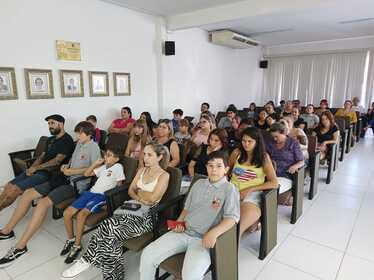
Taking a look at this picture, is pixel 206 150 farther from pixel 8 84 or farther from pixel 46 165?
pixel 8 84

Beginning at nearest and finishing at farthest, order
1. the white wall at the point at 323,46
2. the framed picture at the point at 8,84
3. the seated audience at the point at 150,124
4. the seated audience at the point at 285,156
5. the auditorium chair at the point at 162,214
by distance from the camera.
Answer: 1. the auditorium chair at the point at 162,214
2. the seated audience at the point at 285,156
3. the framed picture at the point at 8,84
4. the seated audience at the point at 150,124
5. the white wall at the point at 323,46

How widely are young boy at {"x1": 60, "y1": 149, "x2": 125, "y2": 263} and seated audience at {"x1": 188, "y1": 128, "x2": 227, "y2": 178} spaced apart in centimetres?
89

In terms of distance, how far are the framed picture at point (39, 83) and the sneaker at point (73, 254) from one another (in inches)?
94.1

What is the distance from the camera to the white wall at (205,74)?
587cm

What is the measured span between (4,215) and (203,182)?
9.03 ft

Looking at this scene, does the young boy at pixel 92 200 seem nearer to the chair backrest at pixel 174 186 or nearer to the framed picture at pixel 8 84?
the chair backrest at pixel 174 186

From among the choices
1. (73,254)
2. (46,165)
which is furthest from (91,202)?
(46,165)

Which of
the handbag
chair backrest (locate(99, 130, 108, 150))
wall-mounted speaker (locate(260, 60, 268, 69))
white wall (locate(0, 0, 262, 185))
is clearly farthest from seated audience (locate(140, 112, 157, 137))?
wall-mounted speaker (locate(260, 60, 268, 69))

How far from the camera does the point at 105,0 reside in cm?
436

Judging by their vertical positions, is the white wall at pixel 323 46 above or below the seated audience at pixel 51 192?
above

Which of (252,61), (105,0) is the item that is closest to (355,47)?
(252,61)

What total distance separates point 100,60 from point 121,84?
58 centimetres

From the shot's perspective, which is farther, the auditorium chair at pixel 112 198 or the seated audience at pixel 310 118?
the seated audience at pixel 310 118

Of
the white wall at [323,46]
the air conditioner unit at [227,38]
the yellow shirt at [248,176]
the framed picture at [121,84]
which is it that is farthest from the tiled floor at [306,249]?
the white wall at [323,46]
